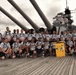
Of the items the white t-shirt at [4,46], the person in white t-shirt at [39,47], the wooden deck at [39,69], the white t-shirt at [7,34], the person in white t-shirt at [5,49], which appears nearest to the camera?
the wooden deck at [39,69]

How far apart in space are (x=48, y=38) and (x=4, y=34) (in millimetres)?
2575

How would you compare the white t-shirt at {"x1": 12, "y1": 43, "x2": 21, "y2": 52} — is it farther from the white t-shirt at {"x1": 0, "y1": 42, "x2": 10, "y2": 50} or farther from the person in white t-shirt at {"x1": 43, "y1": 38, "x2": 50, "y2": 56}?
the person in white t-shirt at {"x1": 43, "y1": 38, "x2": 50, "y2": 56}

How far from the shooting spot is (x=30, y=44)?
11148 mm

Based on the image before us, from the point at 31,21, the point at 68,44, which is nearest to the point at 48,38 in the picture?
the point at 68,44

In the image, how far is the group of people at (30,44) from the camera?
10438 mm

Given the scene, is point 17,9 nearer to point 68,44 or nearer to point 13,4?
point 13,4

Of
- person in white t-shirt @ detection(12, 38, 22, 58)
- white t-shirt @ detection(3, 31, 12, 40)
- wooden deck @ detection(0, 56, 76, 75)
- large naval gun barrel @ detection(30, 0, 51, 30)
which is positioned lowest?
wooden deck @ detection(0, 56, 76, 75)

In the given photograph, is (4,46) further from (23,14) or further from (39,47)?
(23,14)

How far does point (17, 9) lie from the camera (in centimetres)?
1469

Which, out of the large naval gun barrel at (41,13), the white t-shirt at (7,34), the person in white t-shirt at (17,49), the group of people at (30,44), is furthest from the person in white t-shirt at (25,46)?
the large naval gun barrel at (41,13)

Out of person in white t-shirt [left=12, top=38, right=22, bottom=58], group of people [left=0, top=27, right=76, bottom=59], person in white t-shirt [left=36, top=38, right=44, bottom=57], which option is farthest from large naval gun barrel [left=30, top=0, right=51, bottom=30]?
person in white t-shirt [left=12, top=38, right=22, bottom=58]

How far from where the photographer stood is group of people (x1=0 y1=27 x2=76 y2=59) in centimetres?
1044

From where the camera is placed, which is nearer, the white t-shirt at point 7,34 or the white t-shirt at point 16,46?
the white t-shirt at point 16,46

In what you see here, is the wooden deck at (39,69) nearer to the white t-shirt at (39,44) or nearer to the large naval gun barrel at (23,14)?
the white t-shirt at (39,44)
